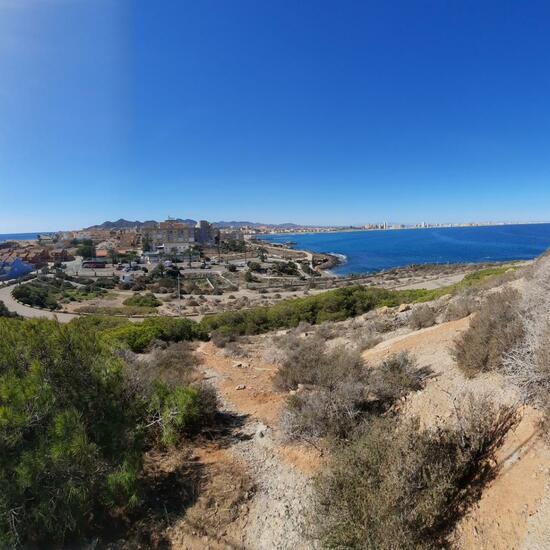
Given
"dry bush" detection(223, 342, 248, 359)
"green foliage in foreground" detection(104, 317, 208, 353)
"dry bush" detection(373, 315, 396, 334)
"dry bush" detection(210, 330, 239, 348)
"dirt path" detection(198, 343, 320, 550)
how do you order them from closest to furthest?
"dirt path" detection(198, 343, 320, 550) < "dry bush" detection(223, 342, 248, 359) < "dry bush" detection(373, 315, 396, 334) < "green foliage in foreground" detection(104, 317, 208, 353) < "dry bush" detection(210, 330, 239, 348)

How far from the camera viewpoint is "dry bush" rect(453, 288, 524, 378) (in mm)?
4453

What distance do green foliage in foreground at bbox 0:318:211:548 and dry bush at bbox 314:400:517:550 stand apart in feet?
6.45

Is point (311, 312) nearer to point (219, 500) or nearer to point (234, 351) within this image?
point (234, 351)

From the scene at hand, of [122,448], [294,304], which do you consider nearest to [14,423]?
[122,448]

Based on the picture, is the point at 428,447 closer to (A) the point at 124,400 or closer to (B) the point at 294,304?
(A) the point at 124,400

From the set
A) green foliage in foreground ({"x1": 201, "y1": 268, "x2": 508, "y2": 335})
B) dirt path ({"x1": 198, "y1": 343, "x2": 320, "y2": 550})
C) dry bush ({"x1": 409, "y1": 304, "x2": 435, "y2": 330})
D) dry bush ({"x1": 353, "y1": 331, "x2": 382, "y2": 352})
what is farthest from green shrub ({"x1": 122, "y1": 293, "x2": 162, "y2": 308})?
dirt path ({"x1": 198, "y1": 343, "x2": 320, "y2": 550})

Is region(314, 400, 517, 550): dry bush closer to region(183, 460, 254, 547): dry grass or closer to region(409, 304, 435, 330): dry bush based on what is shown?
region(183, 460, 254, 547): dry grass

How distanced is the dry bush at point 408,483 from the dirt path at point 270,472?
441mm

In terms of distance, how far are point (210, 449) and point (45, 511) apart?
96.8 inches

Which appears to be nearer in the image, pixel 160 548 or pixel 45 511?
pixel 45 511

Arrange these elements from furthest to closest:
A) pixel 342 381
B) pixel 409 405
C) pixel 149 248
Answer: pixel 149 248
pixel 342 381
pixel 409 405

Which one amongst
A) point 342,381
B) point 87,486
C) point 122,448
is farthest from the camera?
point 342,381

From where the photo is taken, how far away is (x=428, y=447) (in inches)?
122

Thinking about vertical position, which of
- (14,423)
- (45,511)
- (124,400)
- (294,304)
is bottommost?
(294,304)
